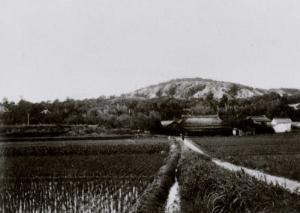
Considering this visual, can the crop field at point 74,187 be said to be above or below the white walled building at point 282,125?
below

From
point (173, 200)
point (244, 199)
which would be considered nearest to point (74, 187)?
point (173, 200)

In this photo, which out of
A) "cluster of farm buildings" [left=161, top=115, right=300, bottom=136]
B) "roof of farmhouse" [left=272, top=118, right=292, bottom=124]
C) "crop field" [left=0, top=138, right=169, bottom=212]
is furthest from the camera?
"roof of farmhouse" [left=272, top=118, right=292, bottom=124]

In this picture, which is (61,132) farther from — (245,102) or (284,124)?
(245,102)

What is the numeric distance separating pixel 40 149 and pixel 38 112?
7414 centimetres

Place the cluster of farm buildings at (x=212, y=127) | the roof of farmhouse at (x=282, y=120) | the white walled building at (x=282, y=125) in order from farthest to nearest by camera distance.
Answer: the roof of farmhouse at (x=282, y=120) → the white walled building at (x=282, y=125) → the cluster of farm buildings at (x=212, y=127)

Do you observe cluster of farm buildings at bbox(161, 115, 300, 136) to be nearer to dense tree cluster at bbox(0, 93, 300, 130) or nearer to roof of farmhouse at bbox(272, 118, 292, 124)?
dense tree cluster at bbox(0, 93, 300, 130)

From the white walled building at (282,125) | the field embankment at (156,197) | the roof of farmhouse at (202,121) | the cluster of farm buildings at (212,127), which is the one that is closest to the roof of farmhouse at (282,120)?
the white walled building at (282,125)

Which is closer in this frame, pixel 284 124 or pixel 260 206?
pixel 260 206

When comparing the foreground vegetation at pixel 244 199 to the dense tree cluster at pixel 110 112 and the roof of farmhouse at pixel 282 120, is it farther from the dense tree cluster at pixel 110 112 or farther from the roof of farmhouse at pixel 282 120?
the roof of farmhouse at pixel 282 120

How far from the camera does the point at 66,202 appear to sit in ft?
52.3

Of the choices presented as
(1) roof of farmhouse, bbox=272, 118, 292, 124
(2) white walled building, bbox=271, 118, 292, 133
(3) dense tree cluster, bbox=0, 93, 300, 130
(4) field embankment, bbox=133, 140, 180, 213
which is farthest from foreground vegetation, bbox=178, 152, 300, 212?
(1) roof of farmhouse, bbox=272, 118, 292, 124

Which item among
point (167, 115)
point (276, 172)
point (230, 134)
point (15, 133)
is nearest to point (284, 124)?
point (230, 134)

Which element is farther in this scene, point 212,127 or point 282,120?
point 282,120

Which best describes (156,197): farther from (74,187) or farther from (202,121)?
(202,121)
